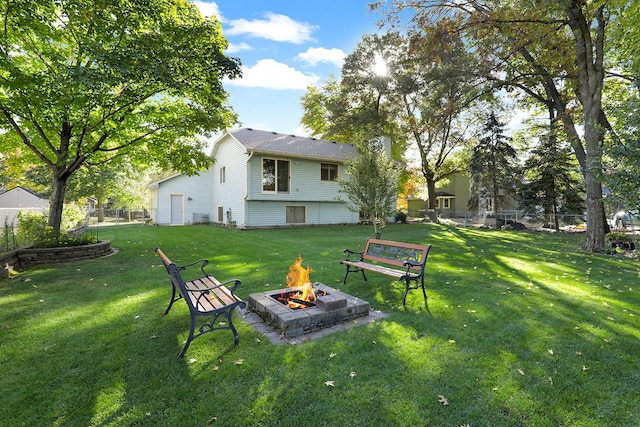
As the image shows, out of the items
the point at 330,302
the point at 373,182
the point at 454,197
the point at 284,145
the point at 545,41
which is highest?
the point at 545,41

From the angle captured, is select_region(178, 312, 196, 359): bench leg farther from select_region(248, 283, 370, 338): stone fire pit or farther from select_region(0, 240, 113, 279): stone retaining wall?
select_region(0, 240, 113, 279): stone retaining wall

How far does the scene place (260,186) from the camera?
18328 millimetres

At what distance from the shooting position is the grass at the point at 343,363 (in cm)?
261

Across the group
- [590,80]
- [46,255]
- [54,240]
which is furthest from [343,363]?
[590,80]

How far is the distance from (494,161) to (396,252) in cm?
2106

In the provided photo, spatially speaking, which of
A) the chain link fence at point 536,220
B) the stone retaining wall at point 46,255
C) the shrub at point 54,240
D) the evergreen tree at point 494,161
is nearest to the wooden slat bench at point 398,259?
the stone retaining wall at point 46,255

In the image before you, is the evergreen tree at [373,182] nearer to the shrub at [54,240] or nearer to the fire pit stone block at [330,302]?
the fire pit stone block at [330,302]

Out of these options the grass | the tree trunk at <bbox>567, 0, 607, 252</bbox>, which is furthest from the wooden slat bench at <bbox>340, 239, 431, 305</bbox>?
the tree trunk at <bbox>567, 0, 607, 252</bbox>

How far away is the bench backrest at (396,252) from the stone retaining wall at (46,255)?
7986 millimetres

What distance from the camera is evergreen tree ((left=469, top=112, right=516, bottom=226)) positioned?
23000 mm

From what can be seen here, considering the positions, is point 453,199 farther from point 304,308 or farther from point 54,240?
point 54,240

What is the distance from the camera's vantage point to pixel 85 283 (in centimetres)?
650

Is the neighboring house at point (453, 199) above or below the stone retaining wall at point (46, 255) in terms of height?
above

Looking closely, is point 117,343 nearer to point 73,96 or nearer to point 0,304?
point 0,304
